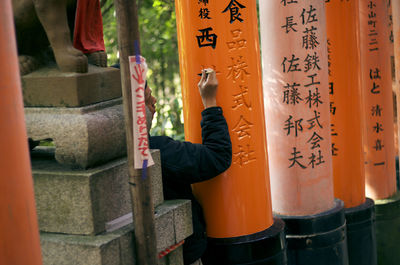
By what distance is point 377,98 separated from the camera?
675 cm

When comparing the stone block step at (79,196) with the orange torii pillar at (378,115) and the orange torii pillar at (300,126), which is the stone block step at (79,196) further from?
the orange torii pillar at (378,115)

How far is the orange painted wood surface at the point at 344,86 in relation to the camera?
552cm

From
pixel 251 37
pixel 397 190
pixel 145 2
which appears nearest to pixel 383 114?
pixel 397 190

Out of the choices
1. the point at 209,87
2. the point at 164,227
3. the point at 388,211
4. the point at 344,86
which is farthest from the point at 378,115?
the point at 164,227

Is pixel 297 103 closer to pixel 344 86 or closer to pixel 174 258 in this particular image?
pixel 344 86

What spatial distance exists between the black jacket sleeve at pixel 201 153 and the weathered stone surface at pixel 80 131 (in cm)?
45

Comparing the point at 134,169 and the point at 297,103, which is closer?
the point at 134,169

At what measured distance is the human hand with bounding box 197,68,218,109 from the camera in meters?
3.87

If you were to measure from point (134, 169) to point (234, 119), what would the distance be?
1278mm

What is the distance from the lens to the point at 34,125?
3.08 meters

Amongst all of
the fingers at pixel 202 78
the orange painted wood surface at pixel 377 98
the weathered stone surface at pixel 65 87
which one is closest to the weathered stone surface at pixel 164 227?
the weathered stone surface at pixel 65 87

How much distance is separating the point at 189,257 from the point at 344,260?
2021 millimetres

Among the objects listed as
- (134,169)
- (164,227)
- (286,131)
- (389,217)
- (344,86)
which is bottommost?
(389,217)

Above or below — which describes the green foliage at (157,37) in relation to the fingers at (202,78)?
above
